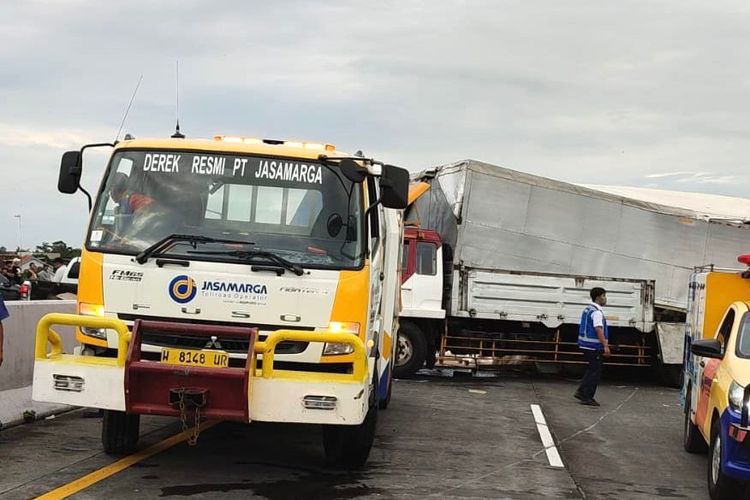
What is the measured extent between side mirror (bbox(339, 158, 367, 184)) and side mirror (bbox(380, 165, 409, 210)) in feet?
0.65

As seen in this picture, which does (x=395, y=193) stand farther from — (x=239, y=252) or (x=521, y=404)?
(x=521, y=404)

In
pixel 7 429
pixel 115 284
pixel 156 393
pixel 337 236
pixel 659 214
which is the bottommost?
pixel 7 429

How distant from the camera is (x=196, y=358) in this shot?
7.23 m

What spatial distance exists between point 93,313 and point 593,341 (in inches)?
346

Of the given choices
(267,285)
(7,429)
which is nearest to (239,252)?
(267,285)

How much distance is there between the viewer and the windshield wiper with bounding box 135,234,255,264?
7566 millimetres

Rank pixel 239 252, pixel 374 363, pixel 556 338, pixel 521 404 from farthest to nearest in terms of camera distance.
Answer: pixel 556 338 → pixel 521 404 → pixel 374 363 → pixel 239 252

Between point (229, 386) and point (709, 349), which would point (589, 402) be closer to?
point (709, 349)

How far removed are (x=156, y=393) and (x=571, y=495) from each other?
3.22 metres

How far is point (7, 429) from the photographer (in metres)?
9.86

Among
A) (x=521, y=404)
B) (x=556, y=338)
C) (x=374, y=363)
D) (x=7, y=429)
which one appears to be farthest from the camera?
(x=556, y=338)

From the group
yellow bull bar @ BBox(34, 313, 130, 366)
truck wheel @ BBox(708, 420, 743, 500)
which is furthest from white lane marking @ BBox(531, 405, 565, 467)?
yellow bull bar @ BBox(34, 313, 130, 366)

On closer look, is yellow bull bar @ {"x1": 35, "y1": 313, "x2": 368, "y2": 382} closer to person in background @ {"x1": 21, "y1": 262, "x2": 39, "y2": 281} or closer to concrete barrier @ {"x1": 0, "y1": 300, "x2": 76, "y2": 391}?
concrete barrier @ {"x1": 0, "y1": 300, "x2": 76, "y2": 391}

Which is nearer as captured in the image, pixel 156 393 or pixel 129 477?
pixel 156 393
